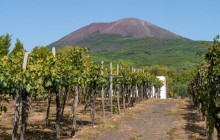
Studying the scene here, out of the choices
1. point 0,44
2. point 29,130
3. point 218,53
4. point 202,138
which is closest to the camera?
point 218,53

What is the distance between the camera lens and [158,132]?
14141 millimetres

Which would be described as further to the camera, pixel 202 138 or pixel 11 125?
pixel 11 125

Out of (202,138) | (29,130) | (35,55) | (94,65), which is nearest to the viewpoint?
(35,55)

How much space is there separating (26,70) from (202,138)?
7785 mm

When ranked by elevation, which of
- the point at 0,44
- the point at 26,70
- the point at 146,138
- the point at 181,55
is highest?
the point at 181,55

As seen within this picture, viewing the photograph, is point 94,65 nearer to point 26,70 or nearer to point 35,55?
point 35,55

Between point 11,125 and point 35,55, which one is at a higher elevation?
point 35,55

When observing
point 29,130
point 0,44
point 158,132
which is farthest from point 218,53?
point 0,44

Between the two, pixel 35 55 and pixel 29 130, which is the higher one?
pixel 35 55

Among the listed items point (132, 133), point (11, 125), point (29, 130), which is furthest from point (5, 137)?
point (132, 133)

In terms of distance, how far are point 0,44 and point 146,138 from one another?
2967cm

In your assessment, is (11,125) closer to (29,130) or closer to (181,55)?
(29,130)

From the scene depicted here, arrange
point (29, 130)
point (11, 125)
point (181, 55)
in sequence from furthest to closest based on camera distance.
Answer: point (181, 55)
point (11, 125)
point (29, 130)

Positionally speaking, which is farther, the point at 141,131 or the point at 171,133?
the point at 141,131
